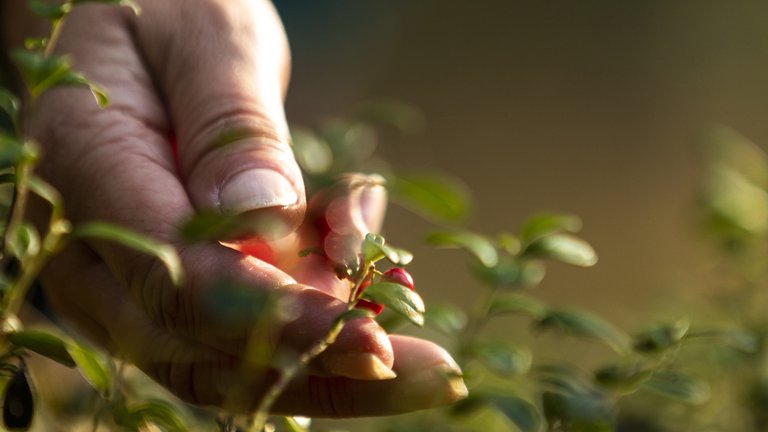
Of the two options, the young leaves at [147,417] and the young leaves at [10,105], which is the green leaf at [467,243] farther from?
the young leaves at [10,105]

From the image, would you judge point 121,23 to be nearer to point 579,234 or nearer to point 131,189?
point 131,189

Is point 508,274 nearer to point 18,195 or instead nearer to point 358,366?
point 358,366

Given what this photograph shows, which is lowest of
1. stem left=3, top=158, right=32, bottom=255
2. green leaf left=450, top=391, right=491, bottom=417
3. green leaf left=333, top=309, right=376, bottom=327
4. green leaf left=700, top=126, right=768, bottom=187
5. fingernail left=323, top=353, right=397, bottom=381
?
stem left=3, top=158, right=32, bottom=255

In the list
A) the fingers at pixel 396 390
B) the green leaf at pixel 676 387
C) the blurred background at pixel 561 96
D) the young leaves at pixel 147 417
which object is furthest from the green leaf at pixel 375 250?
the blurred background at pixel 561 96

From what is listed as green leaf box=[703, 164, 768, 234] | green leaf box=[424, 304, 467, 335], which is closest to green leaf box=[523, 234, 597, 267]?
green leaf box=[424, 304, 467, 335]

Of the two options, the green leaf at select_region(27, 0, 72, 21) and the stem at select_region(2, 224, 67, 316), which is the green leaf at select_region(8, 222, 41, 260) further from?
the green leaf at select_region(27, 0, 72, 21)

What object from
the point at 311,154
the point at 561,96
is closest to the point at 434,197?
the point at 311,154
